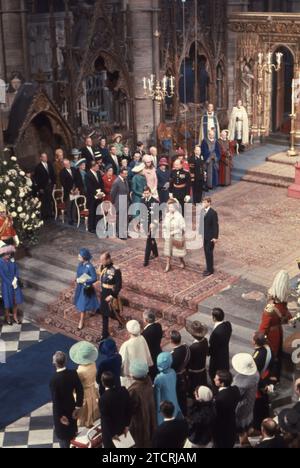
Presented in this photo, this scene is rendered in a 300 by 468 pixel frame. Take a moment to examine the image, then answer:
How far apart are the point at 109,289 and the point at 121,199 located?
3.88m

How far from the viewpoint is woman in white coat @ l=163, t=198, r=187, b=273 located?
14.0 meters

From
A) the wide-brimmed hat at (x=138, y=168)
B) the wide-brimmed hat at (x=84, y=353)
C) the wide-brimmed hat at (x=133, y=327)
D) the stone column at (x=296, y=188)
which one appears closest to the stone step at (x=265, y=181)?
the stone column at (x=296, y=188)

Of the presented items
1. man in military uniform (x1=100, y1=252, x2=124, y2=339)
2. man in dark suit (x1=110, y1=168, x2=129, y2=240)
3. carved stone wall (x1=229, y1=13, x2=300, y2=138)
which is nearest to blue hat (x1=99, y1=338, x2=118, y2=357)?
man in military uniform (x1=100, y1=252, x2=124, y2=339)

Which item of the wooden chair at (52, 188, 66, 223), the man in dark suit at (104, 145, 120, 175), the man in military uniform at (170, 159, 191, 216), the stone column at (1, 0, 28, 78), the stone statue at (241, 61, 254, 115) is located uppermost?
the stone column at (1, 0, 28, 78)

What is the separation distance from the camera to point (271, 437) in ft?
26.2

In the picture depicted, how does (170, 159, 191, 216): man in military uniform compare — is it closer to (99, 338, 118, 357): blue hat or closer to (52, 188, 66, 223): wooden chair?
(52, 188, 66, 223): wooden chair

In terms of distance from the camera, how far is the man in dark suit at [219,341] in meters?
10.6

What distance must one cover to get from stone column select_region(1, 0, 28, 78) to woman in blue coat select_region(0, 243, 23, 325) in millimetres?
7489

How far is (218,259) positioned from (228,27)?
34.4 feet

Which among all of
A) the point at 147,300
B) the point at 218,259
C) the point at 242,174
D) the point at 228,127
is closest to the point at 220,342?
→ the point at 147,300

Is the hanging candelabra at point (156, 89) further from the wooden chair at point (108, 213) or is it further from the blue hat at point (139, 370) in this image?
the blue hat at point (139, 370)

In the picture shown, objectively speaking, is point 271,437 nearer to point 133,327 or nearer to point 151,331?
point 133,327

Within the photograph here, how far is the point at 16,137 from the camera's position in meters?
16.9

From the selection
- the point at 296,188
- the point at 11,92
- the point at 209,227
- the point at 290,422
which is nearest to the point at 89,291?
the point at 209,227
